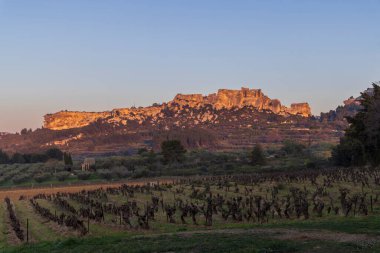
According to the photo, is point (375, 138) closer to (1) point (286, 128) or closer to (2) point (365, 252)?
(2) point (365, 252)

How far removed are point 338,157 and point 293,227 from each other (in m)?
59.5

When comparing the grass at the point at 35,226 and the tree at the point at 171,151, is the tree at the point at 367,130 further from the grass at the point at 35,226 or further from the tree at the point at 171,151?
the tree at the point at 171,151

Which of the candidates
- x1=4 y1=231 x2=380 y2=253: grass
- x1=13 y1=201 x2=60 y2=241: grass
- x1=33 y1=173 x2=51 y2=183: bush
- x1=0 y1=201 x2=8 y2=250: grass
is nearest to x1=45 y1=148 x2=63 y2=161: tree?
x1=33 y1=173 x2=51 y2=183: bush

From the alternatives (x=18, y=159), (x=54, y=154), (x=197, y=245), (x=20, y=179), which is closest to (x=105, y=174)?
(x=20, y=179)

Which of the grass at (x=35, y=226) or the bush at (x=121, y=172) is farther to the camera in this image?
the bush at (x=121, y=172)

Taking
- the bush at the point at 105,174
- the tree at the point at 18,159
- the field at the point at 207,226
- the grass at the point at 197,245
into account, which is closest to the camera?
the grass at the point at 197,245

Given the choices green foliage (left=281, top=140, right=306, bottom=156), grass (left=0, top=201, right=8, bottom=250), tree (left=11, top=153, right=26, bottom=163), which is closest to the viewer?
grass (left=0, top=201, right=8, bottom=250)

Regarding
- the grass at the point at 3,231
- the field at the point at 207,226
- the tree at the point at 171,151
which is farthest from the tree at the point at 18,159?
the grass at the point at 3,231

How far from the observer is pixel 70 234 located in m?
23.7

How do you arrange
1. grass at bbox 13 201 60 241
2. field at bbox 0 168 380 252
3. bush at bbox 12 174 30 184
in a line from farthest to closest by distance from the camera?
1. bush at bbox 12 174 30 184
2. grass at bbox 13 201 60 241
3. field at bbox 0 168 380 252

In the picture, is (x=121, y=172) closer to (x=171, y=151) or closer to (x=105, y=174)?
(x=105, y=174)

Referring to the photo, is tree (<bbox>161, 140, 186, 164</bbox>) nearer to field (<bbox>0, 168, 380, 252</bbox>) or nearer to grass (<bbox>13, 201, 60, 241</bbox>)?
field (<bbox>0, 168, 380, 252</bbox>)

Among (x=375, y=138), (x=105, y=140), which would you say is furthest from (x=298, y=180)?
(x=105, y=140)

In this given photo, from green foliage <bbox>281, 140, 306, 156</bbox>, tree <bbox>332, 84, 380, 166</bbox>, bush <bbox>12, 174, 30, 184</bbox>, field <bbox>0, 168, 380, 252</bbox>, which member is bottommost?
bush <bbox>12, 174, 30, 184</bbox>
